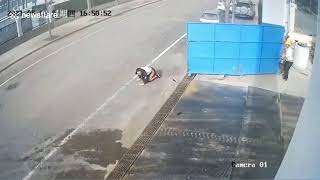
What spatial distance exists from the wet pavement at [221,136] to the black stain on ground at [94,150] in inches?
38.4

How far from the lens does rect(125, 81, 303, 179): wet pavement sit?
1429cm

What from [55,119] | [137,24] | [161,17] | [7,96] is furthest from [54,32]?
[55,119]

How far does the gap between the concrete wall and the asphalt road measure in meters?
7.12

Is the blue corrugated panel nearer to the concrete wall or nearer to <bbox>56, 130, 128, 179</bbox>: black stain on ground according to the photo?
<bbox>56, 130, 128, 179</bbox>: black stain on ground

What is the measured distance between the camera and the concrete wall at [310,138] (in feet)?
27.5

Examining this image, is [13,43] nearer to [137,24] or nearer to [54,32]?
[54,32]

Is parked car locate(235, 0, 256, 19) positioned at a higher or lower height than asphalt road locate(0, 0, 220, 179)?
higher

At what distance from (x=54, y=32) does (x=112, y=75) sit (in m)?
9.94

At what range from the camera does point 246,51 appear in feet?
71.6
